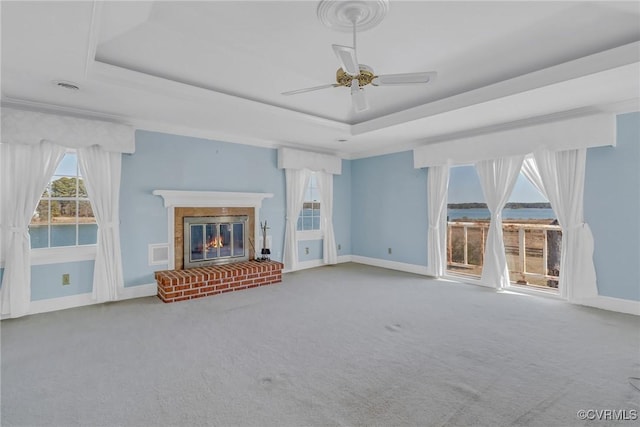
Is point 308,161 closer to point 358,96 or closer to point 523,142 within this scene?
point 358,96

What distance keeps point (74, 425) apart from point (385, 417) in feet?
5.93

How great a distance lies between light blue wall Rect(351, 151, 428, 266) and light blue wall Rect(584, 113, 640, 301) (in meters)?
2.30

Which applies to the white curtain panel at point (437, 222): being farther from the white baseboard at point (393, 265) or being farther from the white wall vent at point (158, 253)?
the white wall vent at point (158, 253)

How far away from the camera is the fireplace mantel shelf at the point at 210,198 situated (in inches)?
173

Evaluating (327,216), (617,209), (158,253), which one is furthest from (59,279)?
(617,209)

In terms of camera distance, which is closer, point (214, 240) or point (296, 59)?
point (296, 59)

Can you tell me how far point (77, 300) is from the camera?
12.5 ft

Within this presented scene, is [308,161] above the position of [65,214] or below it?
above

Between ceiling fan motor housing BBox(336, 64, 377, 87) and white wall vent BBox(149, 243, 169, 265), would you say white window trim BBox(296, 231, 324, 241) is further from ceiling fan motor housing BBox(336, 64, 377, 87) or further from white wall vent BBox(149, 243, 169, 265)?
ceiling fan motor housing BBox(336, 64, 377, 87)

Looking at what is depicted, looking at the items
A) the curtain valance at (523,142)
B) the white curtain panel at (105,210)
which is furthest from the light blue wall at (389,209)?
the white curtain panel at (105,210)

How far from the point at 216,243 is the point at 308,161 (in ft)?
7.37

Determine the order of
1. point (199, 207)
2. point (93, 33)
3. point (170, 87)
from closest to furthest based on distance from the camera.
A: point (93, 33) → point (170, 87) → point (199, 207)

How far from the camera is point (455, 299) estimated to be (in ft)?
13.4

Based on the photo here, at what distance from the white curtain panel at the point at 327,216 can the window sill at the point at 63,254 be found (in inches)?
149
